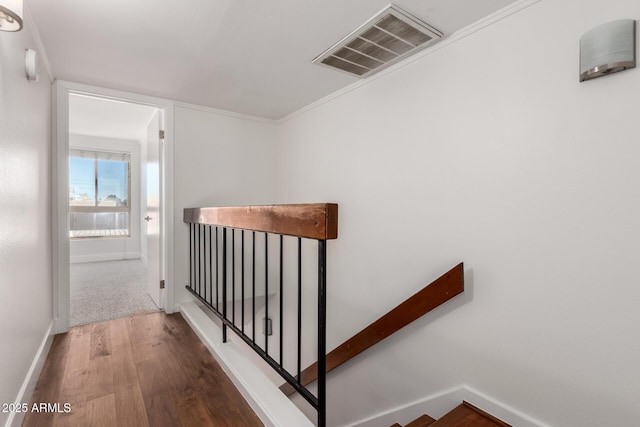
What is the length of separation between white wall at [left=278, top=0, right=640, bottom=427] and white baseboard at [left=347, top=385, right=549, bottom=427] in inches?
1.7

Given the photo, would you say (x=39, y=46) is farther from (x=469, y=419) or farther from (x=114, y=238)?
(x=114, y=238)

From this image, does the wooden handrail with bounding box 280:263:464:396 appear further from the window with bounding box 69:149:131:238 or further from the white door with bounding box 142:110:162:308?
the window with bounding box 69:149:131:238

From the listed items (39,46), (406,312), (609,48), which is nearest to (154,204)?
(39,46)

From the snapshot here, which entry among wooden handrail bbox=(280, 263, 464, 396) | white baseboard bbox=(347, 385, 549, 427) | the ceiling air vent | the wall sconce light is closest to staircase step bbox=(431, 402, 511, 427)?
white baseboard bbox=(347, 385, 549, 427)

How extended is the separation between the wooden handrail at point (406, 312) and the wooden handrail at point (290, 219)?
0.99 metres

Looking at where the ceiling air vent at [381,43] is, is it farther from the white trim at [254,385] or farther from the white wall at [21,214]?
the white trim at [254,385]

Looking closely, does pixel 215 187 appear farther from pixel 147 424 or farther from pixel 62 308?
pixel 147 424

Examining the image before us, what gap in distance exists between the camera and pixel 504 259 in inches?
59.8

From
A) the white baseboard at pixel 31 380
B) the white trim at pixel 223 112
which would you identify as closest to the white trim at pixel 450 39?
the white trim at pixel 223 112

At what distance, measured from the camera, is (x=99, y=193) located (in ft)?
17.9

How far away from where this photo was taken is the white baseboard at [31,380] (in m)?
1.31

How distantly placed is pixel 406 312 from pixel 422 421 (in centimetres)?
62

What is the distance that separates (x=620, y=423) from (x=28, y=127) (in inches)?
120

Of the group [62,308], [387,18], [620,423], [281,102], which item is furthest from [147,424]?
[281,102]
